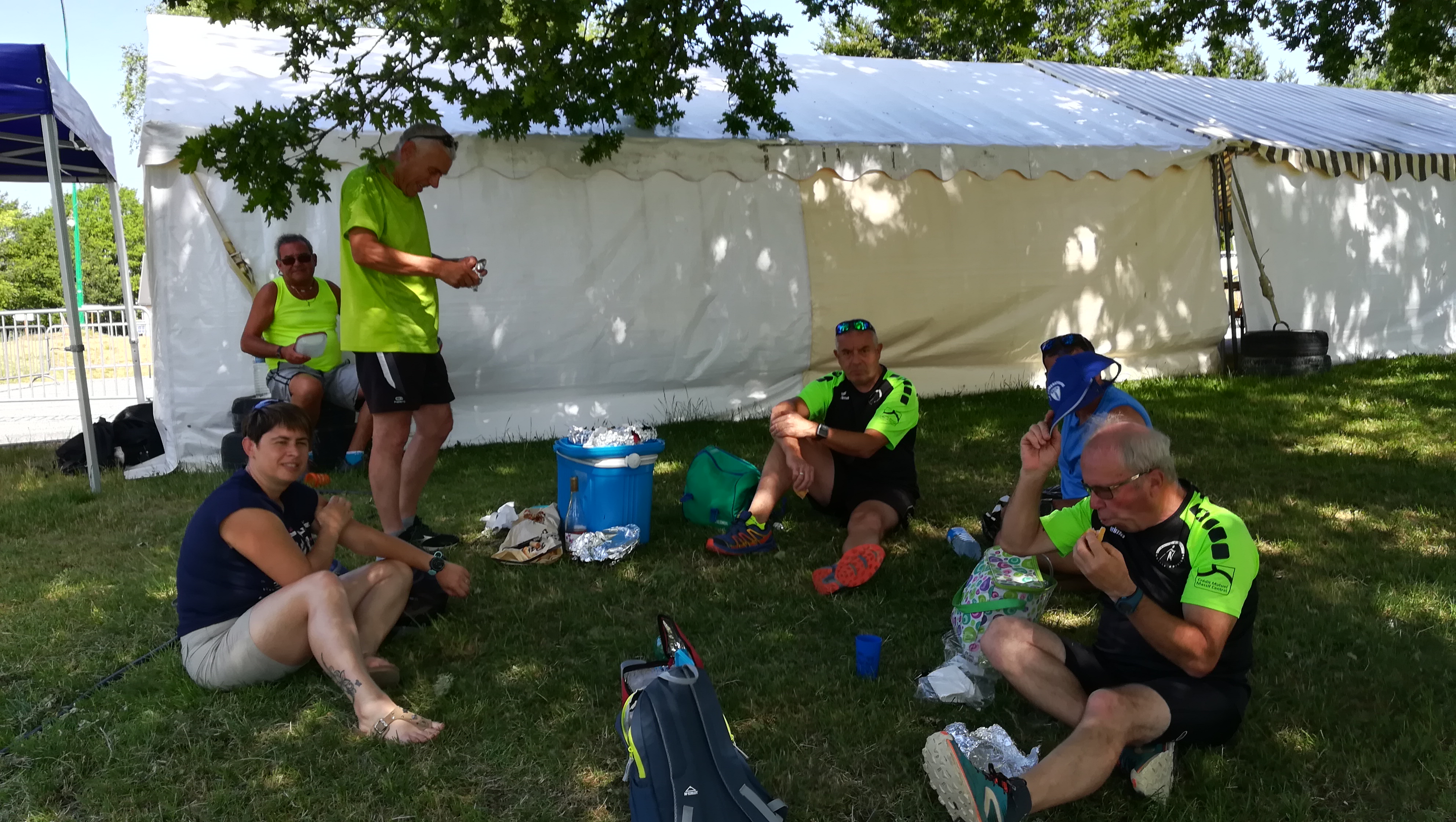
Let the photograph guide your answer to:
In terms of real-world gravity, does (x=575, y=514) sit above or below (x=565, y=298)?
below

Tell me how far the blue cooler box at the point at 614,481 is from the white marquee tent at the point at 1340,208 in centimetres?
715

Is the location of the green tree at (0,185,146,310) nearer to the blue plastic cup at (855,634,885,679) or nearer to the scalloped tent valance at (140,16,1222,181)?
the scalloped tent valance at (140,16,1222,181)

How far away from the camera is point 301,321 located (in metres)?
6.65

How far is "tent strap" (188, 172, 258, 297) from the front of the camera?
680 cm

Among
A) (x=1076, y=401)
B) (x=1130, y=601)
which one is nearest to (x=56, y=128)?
(x=1076, y=401)

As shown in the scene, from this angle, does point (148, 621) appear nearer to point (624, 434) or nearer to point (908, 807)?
point (624, 434)

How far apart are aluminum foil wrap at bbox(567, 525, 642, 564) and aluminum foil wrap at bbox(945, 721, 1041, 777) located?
2.17 meters

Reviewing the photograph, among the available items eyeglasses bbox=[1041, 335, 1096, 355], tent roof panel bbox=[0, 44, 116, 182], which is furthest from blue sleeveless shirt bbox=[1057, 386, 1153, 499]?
tent roof panel bbox=[0, 44, 116, 182]

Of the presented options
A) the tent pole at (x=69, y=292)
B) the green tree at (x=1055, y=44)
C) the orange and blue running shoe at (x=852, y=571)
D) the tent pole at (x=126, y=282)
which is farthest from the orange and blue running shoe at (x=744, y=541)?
the green tree at (x=1055, y=44)

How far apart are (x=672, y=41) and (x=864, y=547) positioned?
3192 millimetres

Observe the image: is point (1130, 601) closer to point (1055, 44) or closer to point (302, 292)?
point (302, 292)

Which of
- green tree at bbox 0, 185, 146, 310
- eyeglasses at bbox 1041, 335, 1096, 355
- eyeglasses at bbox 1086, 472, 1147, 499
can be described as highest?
green tree at bbox 0, 185, 146, 310

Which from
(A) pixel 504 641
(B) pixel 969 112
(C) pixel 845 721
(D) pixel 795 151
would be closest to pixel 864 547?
(C) pixel 845 721

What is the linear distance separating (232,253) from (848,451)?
15.3ft
